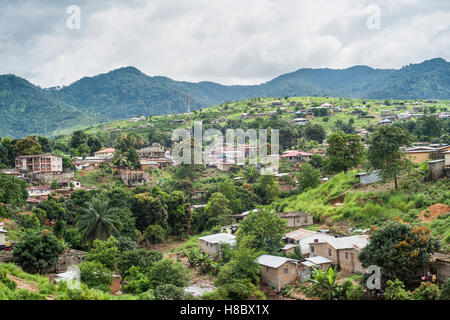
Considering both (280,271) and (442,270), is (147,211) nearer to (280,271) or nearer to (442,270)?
(280,271)

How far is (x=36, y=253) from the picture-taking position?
69.3 ft

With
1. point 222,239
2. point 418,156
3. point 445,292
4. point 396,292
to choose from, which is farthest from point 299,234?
point 445,292

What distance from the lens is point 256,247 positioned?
23.3 m

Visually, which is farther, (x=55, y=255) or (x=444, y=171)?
(x=444, y=171)

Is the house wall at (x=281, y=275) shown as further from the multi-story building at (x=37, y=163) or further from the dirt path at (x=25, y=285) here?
the multi-story building at (x=37, y=163)

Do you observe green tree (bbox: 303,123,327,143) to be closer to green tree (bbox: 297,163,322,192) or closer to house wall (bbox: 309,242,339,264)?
green tree (bbox: 297,163,322,192)

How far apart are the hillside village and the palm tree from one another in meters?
0.08

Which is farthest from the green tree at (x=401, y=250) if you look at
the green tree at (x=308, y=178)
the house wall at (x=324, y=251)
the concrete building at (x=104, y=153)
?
the concrete building at (x=104, y=153)

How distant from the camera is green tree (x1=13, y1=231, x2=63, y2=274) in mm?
20719

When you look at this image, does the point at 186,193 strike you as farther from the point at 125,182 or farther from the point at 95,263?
the point at 95,263

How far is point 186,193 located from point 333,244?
2293cm

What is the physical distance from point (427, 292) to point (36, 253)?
716 inches
